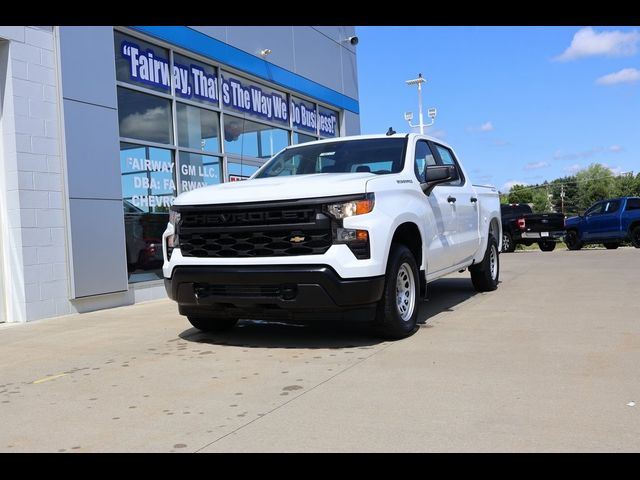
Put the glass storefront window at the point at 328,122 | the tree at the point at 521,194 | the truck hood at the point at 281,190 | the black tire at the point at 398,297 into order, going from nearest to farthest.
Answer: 1. the truck hood at the point at 281,190
2. the black tire at the point at 398,297
3. the glass storefront window at the point at 328,122
4. the tree at the point at 521,194

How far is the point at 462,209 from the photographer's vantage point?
7461mm

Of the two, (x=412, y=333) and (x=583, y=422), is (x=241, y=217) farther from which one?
(x=583, y=422)

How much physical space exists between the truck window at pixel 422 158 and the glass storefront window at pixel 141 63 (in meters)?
5.07

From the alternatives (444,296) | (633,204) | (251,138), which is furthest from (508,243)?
(444,296)

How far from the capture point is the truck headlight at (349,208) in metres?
5.04

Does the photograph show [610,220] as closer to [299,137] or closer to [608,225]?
[608,225]

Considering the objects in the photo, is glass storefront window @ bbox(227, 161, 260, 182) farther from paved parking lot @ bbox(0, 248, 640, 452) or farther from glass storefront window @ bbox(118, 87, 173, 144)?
paved parking lot @ bbox(0, 248, 640, 452)

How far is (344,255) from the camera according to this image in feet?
16.4

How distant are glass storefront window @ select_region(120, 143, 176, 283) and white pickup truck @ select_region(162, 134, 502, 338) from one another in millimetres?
3672

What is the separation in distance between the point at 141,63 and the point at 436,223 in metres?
5.95

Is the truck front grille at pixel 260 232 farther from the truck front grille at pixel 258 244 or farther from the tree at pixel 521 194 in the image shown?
the tree at pixel 521 194

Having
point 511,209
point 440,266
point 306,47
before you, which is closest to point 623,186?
point 511,209

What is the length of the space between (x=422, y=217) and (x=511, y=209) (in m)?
15.7

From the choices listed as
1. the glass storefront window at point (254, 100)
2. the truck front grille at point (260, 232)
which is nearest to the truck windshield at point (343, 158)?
the truck front grille at point (260, 232)
